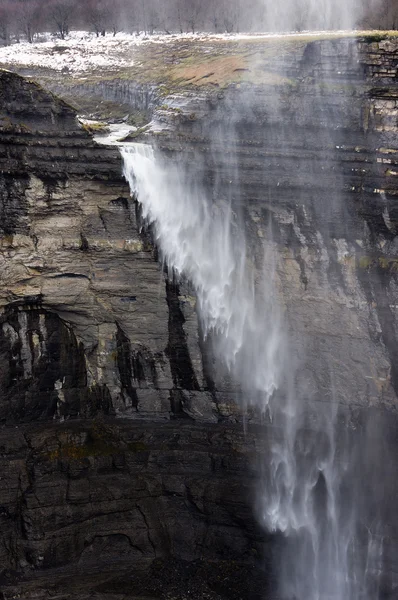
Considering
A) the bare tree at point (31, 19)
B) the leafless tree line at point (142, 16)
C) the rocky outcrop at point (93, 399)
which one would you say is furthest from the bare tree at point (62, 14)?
the rocky outcrop at point (93, 399)

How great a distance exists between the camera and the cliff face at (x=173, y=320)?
24.6 m

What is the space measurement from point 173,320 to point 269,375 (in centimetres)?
432

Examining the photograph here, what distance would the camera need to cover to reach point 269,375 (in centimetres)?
2714

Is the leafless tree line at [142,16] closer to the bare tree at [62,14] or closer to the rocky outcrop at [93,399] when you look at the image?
the bare tree at [62,14]

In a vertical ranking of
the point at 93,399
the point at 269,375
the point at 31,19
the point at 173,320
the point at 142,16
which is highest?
the point at 31,19

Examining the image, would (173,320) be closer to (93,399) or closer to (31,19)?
(93,399)

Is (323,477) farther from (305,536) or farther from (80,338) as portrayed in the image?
(80,338)

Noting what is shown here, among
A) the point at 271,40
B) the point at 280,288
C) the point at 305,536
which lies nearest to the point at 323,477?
the point at 305,536

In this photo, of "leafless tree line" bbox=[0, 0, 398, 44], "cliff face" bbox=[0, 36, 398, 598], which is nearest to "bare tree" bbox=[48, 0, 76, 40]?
"leafless tree line" bbox=[0, 0, 398, 44]

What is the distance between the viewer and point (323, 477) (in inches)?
1043

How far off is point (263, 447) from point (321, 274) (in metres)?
6.83

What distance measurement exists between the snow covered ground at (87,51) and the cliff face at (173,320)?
1124 centimetres

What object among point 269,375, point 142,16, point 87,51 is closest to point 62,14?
point 142,16

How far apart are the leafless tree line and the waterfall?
649 inches
